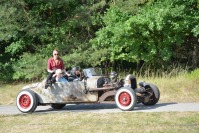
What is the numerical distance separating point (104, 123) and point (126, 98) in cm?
243

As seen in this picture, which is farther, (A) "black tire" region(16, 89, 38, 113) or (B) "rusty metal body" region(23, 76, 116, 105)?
(A) "black tire" region(16, 89, 38, 113)

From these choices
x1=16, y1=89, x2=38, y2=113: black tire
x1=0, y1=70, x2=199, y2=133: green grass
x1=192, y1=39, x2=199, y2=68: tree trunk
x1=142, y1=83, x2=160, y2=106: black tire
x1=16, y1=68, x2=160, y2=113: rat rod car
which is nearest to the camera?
x1=0, y1=70, x2=199, y2=133: green grass

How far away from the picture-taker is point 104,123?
34.7ft

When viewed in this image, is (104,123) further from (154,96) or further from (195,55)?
(195,55)

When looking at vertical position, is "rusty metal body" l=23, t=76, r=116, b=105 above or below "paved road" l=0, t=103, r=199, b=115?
above

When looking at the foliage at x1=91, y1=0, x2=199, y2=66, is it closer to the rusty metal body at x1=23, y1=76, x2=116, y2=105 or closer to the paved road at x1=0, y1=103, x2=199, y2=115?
the paved road at x1=0, y1=103, x2=199, y2=115

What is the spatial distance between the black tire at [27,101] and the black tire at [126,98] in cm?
259

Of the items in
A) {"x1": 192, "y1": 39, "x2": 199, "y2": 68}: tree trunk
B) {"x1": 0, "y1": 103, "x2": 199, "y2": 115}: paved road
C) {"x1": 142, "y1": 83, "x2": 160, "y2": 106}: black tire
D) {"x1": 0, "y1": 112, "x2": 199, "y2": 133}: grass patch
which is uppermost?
{"x1": 192, "y1": 39, "x2": 199, "y2": 68}: tree trunk

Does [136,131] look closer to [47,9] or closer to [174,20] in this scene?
[174,20]

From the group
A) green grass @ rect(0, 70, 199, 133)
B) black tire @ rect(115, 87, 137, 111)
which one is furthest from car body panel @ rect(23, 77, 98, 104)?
green grass @ rect(0, 70, 199, 133)

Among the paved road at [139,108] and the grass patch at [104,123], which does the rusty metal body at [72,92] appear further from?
the grass patch at [104,123]

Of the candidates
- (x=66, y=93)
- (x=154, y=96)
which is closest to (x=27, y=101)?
(x=66, y=93)

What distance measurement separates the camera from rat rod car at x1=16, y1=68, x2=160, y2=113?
13.5 meters

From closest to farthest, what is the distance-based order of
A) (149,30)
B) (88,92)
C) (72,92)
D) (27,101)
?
(88,92) < (72,92) < (27,101) < (149,30)
